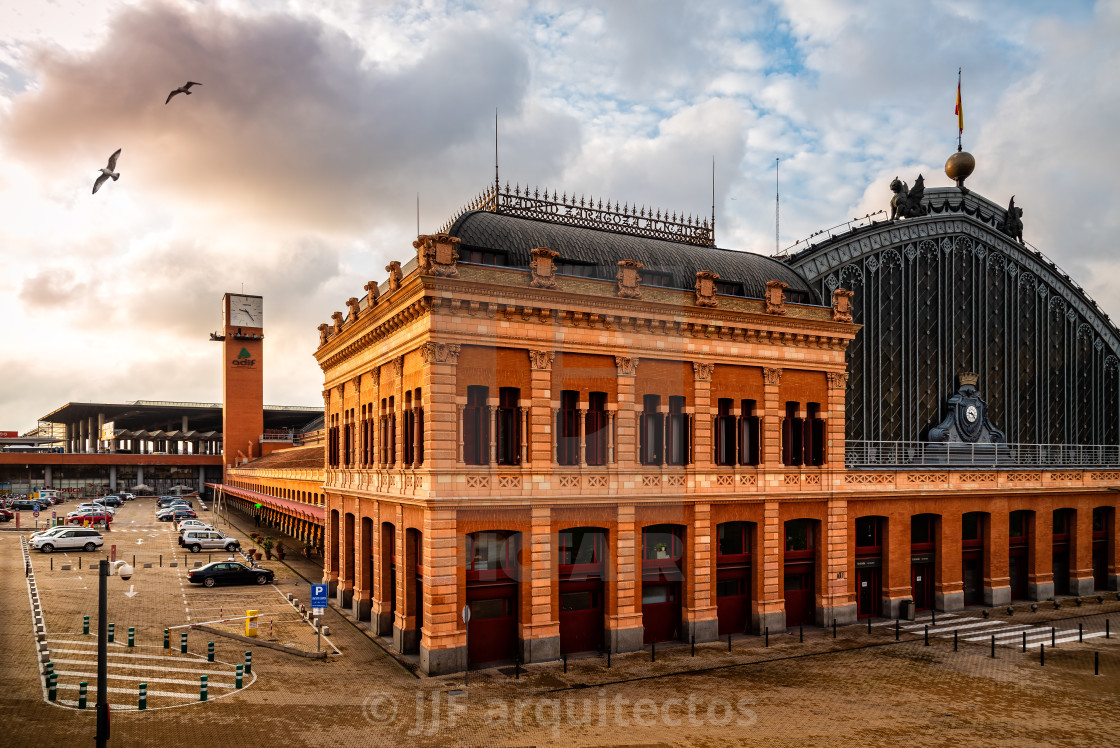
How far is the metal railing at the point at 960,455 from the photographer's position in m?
46.0

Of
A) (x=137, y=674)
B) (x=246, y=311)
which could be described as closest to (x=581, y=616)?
(x=137, y=674)

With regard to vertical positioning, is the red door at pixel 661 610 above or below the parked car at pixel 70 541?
above

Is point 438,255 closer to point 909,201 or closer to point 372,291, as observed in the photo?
point 372,291

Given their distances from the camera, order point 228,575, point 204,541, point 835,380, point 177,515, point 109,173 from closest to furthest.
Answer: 1. point 109,173
2. point 835,380
3. point 228,575
4. point 204,541
5. point 177,515

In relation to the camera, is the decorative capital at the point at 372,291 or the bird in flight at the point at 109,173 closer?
the bird in flight at the point at 109,173

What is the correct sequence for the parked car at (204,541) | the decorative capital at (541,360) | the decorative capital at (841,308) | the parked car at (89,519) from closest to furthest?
the decorative capital at (541,360) → the decorative capital at (841,308) → the parked car at (204,541) → the parked car at (89,519)

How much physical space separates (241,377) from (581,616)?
117 meters

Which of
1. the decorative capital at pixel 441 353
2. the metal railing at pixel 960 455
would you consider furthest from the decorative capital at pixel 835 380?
the decorative capital at pixel 441 353

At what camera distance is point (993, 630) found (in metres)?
38.2

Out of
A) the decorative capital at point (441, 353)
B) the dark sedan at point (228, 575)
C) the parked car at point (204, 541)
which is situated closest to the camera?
the decorative capital at point (441, 353)

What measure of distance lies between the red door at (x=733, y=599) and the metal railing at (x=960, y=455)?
9077 millimetres

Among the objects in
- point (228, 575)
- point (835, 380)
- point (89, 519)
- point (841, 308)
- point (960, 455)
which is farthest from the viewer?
point (89, 519)

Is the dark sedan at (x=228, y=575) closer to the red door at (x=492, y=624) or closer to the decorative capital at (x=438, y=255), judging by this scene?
the red door at (x=492, y=624)

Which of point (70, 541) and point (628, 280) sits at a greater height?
point (628, 280)
